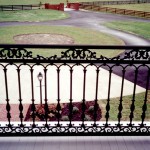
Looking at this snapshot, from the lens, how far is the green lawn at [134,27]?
27395 mm

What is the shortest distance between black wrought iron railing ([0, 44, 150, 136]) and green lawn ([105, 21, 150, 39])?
42.4 feet

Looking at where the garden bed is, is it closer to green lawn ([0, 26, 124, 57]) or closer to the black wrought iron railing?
the black wrought iron railing

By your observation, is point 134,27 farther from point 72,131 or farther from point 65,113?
point 72,131

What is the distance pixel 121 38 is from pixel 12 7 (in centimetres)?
2837

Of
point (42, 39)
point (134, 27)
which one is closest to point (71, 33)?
point (42, 39)

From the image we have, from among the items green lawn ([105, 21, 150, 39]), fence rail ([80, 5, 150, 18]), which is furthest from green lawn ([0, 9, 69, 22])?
green lawn ([105, 21, 150, 39])

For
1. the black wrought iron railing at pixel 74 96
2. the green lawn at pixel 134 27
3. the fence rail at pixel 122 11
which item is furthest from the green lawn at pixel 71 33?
the fence rail at pixel 122 11

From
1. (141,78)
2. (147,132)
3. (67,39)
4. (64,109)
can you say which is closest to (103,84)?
(141,78)

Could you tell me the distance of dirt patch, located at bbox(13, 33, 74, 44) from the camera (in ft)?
75.9

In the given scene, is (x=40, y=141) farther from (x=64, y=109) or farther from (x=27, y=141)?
(x=64, y=109)

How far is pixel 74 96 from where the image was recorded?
11.3m

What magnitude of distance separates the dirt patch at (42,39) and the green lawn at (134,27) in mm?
7962

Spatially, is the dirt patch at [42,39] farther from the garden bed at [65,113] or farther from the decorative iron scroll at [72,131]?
the decorative iron scroll at [72,131]

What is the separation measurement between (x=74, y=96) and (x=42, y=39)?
14.0 metres
